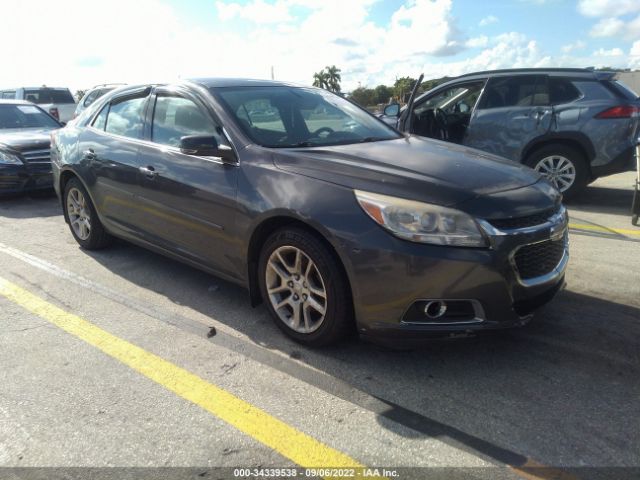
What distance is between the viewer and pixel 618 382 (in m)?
2.71

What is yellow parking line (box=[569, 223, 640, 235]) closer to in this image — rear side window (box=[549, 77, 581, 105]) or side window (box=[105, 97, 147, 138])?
rear side window (box=[549, 77, 581, 105])

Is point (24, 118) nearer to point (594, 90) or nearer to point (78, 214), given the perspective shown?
point (78, 214)

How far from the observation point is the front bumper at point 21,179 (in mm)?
7688

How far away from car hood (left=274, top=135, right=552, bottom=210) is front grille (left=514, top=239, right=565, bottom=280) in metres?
0.36

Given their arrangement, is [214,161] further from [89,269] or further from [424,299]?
[89,269]

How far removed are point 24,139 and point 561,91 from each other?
8.01 metres

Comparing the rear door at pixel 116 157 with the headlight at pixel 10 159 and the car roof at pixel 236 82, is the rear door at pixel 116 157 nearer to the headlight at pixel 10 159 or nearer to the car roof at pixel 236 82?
the car roof at pixel 236 82

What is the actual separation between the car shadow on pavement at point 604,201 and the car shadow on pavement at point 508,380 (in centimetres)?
351

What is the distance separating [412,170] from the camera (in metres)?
2.96

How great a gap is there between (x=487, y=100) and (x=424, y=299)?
557cm

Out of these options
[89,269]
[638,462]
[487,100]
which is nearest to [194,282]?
[89,269]

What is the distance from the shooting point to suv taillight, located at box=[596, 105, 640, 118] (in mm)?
6406

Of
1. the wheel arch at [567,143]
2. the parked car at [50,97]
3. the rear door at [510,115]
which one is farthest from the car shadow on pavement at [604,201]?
the parked car at [50,97]

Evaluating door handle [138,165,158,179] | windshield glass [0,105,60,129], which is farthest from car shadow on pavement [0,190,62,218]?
door handle [138,165,158,179]
